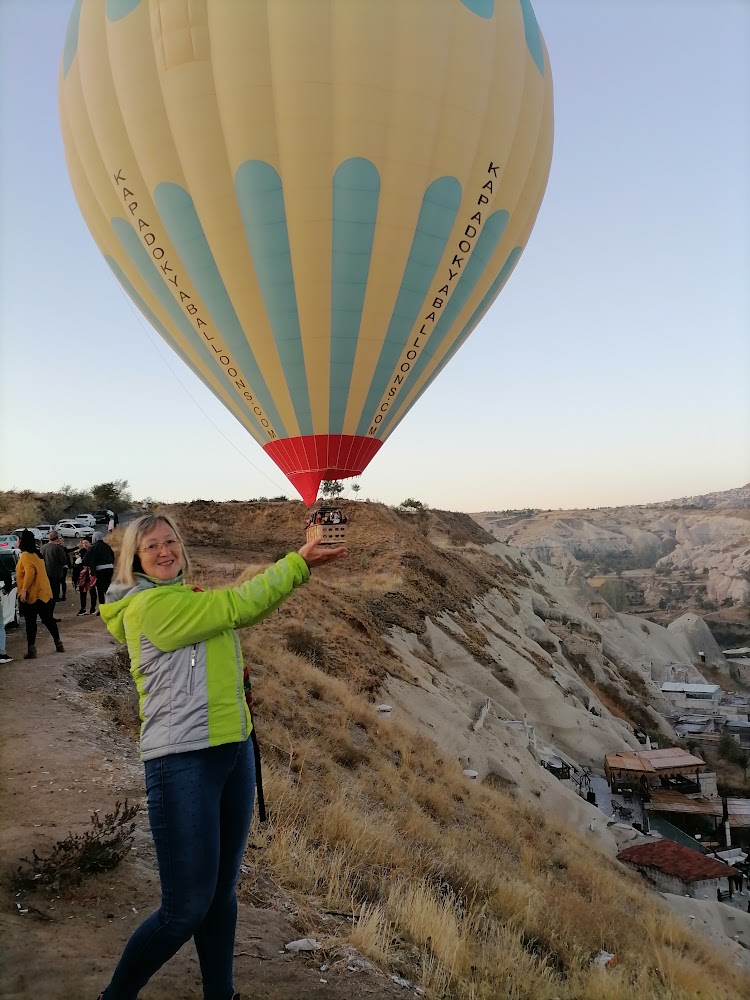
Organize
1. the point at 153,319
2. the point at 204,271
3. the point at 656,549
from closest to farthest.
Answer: the point at 204,271, the point at 153,319, the point at 656,549

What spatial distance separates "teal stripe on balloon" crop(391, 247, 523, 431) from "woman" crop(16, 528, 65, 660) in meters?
6.56

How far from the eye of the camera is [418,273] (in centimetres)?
1123

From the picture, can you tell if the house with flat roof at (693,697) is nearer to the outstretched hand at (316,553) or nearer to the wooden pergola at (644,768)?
the wooden pergola at (644,768)

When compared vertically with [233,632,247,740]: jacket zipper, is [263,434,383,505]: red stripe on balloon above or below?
above

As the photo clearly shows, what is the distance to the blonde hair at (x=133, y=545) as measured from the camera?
2.70 m

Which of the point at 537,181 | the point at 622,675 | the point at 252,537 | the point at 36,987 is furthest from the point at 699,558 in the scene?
the point at 36,987

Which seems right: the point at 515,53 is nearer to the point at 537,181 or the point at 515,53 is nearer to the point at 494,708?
the point at 537,181

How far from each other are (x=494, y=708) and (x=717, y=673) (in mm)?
60762

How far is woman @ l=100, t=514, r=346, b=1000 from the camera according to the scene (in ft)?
8.19

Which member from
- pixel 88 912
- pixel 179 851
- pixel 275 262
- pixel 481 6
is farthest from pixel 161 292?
pixel 179 851

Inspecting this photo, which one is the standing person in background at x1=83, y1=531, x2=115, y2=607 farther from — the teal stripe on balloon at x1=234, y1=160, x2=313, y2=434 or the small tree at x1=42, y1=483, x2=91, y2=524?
the small tree at x1=42, y1=483, x2=91, y2=524

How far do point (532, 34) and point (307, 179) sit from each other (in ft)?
17.2

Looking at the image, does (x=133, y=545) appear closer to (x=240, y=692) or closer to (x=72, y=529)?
(x=240, y=692)

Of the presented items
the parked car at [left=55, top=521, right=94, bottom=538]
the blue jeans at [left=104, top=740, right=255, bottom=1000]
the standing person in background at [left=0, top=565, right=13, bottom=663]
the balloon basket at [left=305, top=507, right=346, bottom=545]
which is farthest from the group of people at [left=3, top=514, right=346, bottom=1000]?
the parked car at [left=55, top=521, right=94, bottom=538]
